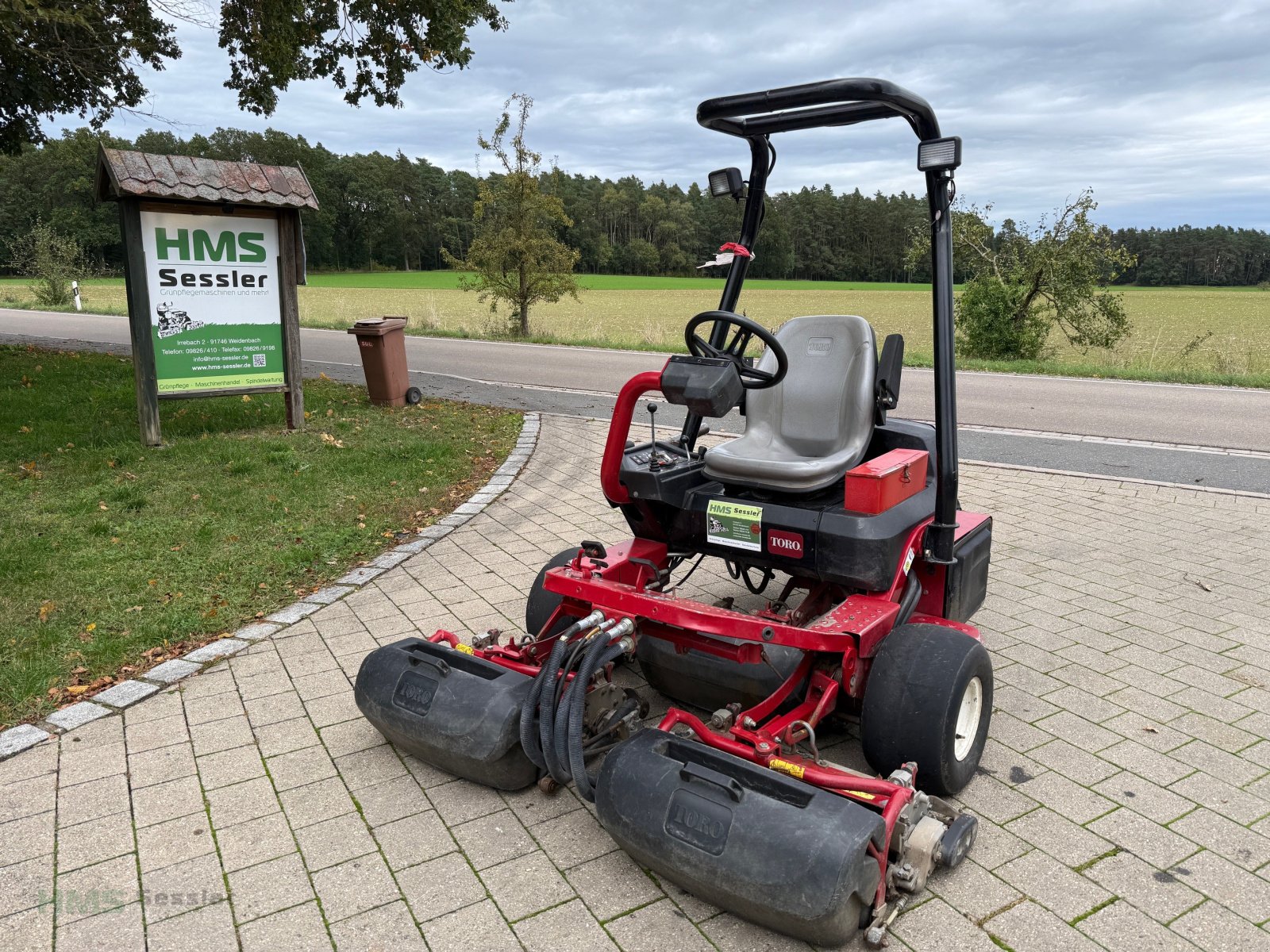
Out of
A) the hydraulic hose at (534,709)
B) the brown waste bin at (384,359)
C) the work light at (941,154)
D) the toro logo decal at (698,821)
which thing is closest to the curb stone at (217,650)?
the hydraulic hose at (534,709)

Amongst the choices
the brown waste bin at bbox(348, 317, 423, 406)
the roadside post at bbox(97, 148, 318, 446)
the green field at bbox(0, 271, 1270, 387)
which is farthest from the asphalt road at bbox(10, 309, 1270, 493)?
the roadside post at bbox(97, 148, 318, 446)

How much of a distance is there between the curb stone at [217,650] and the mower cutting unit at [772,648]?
3.99ft

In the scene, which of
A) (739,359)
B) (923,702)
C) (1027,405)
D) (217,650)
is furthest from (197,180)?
(1027,405)

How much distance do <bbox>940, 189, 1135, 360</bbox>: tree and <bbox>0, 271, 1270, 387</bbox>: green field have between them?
2.45ft

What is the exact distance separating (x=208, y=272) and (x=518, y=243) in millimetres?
12072

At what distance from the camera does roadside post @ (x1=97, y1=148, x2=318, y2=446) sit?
761 centimetres

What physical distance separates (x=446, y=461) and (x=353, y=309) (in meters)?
26.0

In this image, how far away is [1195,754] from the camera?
331 cm

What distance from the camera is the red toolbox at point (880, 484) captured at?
10.2 feet

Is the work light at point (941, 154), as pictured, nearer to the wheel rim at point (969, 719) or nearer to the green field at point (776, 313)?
the wheel rim at point (969, 719)

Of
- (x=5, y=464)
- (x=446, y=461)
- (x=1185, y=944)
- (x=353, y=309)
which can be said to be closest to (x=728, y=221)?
(x=1185, y=944)

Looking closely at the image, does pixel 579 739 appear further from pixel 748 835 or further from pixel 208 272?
pixel 208 272

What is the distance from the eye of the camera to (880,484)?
3.10m

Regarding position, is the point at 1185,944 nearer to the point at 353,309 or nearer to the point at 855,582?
the point at 855,582
